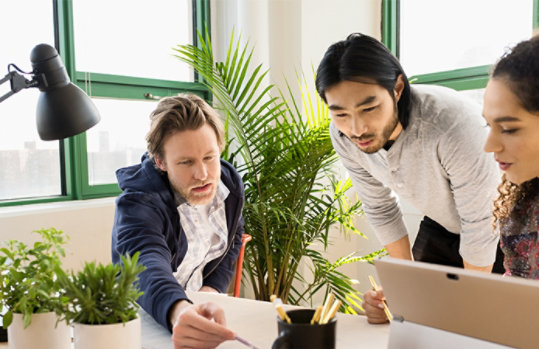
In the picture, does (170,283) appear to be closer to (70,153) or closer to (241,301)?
(241,301)

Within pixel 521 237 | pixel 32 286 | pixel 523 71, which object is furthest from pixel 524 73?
pixel 32 286

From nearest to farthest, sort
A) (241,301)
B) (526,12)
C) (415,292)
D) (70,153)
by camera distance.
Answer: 1. (415,292)
2. (241,301)
3. (70,153)
4. (526,12)

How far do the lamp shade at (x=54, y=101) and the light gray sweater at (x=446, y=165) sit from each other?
3.11 feet

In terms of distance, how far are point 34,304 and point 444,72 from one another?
320 centimetres

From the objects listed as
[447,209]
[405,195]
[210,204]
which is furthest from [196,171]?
[447,209]

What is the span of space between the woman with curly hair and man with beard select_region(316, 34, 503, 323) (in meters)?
0.30

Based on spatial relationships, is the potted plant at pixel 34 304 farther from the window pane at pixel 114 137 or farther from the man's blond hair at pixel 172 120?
the window pane at pixel 114 137

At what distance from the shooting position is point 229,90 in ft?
9.00

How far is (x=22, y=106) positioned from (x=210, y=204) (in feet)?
4.95

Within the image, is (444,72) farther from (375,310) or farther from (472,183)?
(375,310)

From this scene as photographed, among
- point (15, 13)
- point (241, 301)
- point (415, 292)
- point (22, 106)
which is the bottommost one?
point (241, 301)

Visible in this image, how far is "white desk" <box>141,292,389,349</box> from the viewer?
3.38ft

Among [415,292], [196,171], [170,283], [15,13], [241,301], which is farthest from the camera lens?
[15,13]

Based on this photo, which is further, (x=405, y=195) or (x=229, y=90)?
(x=229, y=90)
